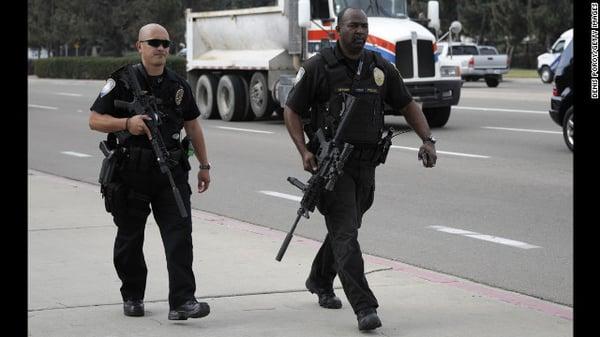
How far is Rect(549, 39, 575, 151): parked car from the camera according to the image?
1638cm

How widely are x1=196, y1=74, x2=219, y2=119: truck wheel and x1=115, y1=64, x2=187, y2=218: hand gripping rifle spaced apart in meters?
18.5

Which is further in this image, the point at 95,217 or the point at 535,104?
the point at 535,104

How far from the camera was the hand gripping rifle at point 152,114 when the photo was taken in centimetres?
637

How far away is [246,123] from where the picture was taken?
2386 cm

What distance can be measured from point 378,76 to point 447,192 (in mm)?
6270

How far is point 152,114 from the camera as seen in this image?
638cm

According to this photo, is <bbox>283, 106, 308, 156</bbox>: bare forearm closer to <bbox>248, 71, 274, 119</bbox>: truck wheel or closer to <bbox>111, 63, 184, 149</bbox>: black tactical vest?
<bbox>111, 63, 184, 149</bbox>: black tactical vest

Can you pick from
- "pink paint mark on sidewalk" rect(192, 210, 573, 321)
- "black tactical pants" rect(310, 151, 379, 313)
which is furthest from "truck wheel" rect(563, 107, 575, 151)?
"black tactical pants" rect(310, 151, 379, 313)

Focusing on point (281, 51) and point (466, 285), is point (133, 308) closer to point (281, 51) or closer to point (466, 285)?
point (466, 285)

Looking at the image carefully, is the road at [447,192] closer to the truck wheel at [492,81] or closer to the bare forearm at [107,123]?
the bare forearm at [107,123]

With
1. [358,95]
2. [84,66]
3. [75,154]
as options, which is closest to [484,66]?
[84,66]
